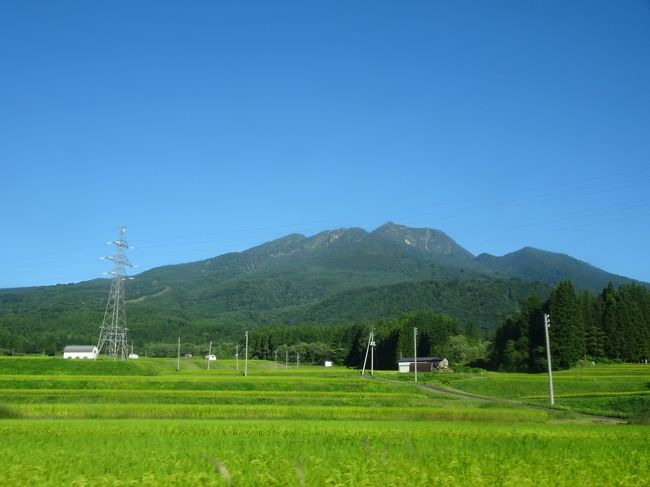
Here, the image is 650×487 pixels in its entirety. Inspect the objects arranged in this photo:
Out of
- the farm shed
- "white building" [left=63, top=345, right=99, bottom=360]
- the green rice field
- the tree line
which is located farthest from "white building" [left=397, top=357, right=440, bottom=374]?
the green rice field

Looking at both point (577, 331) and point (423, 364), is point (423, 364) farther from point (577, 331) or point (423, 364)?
point (577, 331)

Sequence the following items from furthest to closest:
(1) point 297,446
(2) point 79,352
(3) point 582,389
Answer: (2) point 79,352 < (3) point 582,389 < (1) point 297,446

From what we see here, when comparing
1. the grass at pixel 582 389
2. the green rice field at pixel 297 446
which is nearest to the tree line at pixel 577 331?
the grass at pixel 582 389

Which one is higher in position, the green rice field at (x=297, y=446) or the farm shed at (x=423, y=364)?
the green rice field at (x=297, y=446)

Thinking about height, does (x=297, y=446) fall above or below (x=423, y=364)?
above

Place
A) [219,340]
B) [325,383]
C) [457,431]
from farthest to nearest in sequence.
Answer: [219,340] < [325,383] < [457,431]

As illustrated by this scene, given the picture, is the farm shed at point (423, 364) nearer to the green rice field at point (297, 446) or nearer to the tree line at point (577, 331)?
the tree line at point (577, 331)

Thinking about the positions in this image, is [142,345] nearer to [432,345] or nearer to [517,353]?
[432,345]

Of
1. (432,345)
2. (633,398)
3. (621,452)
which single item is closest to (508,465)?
(621,452)

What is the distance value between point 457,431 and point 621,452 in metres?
7.57

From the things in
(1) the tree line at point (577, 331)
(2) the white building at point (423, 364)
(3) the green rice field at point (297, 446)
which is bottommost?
(2) the white building at point (423, 364)

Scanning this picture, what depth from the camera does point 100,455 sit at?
15172 mm

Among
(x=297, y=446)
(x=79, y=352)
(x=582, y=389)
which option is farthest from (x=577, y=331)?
(x=79, y=352)

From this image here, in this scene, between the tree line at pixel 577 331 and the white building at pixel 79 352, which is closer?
the tree line at pixel 577 331
